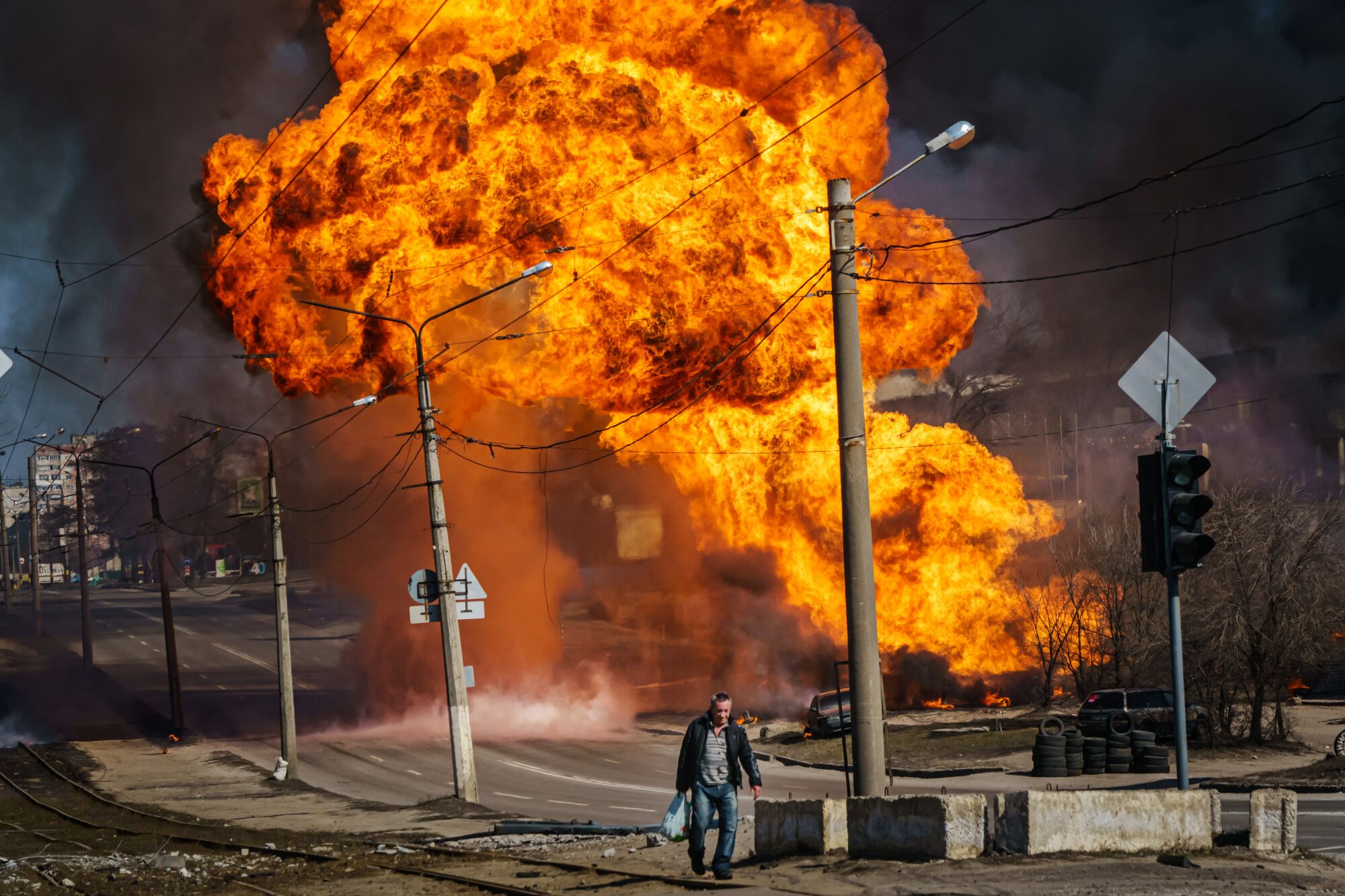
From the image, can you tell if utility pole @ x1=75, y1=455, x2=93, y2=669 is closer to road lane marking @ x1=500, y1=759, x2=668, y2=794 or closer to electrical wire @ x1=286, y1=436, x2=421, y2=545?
electrical wire @ x1=286, y1=436, x2=421, y2=545

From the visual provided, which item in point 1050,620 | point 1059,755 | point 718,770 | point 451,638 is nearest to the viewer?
point 718,770

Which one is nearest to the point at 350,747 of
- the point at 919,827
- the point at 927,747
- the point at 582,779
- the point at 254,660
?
the point at 582,779

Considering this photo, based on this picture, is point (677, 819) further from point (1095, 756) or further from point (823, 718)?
point (823, 718)

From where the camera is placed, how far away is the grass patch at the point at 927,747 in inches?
1332

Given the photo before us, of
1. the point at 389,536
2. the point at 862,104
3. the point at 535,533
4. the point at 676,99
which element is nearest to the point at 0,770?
the point at 389,536

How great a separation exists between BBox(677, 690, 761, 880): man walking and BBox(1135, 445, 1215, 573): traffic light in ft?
13.8

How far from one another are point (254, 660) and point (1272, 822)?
60815mm

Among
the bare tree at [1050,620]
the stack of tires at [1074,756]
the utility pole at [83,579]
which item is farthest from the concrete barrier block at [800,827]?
the utility pole at [83,579]

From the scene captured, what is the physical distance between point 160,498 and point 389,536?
61457 millimetres

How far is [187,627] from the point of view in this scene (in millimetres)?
80188

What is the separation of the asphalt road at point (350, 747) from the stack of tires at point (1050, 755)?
6.73 ft

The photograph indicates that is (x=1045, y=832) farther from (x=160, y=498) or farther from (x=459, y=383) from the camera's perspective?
(x=160, y=498)

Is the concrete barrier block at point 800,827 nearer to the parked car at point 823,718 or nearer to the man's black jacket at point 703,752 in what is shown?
the man's black jacket at point 703,752

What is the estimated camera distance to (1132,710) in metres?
33.2
